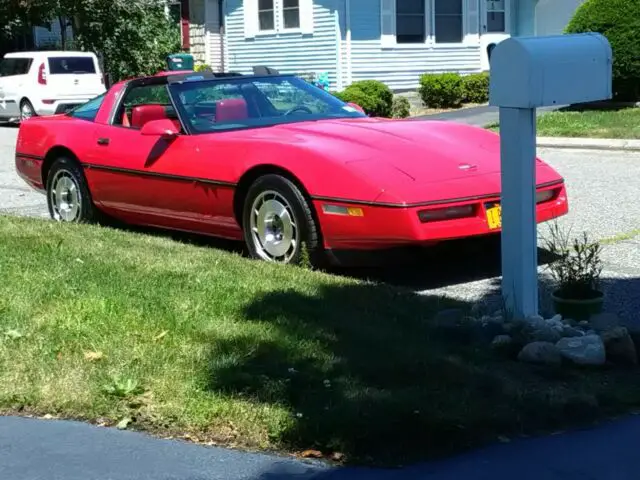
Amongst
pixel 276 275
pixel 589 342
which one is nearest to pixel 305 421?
pixel 589 342

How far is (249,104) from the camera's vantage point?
8.11 meters

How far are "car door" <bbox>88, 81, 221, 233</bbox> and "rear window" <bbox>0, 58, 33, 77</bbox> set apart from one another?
1582 centimetres

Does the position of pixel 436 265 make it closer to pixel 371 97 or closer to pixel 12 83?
pixel 371 97

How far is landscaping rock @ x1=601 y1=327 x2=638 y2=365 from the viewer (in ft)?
15.9

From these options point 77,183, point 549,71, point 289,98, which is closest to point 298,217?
point 289,98

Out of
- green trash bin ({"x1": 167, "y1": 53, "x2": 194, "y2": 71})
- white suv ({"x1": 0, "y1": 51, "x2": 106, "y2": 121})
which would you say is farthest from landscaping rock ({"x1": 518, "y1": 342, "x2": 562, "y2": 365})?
green trash bin ({"x1": 167, "y1": 53, "x2": 194, "y2": 71})

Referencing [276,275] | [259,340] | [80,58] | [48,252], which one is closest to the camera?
[259,340]

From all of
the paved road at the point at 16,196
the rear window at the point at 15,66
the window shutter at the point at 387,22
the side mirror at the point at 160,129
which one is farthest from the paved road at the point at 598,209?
the window shutter at the point at 387,22

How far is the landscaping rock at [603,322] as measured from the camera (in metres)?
5.17

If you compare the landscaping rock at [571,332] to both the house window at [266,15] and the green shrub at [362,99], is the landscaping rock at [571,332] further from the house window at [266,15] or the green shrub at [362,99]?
the house window at [266,15]

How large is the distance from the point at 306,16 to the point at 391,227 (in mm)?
18789

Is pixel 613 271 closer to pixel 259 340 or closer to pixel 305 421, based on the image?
pixel 259 340

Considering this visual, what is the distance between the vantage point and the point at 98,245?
7.37 metres

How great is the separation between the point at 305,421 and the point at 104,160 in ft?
16.0
